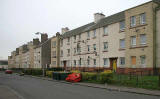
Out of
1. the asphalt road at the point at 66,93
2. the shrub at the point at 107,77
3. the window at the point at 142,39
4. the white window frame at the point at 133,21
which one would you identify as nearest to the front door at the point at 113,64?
the window at the point at 142,39

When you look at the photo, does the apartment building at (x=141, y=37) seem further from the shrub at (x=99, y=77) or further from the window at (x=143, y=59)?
the shrub at (x=99, y=77)

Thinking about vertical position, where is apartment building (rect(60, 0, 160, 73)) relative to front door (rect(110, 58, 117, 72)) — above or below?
above

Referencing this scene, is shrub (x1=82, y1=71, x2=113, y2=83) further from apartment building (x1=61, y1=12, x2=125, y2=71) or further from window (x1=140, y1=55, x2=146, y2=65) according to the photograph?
apartment building (x1=61, y1=12, x2=125, y2=71)

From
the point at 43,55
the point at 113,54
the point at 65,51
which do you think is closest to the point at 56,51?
the point at 65,51

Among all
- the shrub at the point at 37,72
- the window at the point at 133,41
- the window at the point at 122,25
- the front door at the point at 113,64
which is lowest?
the shrub at the point at 37,72

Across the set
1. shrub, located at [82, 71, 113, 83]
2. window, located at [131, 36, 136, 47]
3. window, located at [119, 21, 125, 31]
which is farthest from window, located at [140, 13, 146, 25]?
shrub, located at [82, 71, 113, 83]

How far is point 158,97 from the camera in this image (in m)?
12.2

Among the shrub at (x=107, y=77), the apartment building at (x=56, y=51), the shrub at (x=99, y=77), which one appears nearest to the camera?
the shrub at (x=107, y=77)

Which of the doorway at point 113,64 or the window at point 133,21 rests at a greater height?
the window at point 133,21

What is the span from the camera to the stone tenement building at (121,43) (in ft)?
83.7

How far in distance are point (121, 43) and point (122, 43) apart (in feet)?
0.74

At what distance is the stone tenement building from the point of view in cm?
2550

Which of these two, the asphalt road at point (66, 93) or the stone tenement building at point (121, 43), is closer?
the asphalt road at point (66, 93)

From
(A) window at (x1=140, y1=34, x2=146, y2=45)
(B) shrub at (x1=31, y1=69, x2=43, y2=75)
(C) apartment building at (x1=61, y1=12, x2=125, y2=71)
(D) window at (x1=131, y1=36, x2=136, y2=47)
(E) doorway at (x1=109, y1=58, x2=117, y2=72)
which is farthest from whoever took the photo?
(B) shrub at (x1=31, y1=69, x2=43, y2=75)
